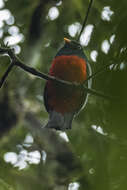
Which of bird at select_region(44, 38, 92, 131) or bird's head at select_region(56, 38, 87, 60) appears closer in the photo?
bird at select_region(44, 38, 92, 131)

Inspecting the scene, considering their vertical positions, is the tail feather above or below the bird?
below

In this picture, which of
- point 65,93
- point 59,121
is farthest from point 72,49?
point 59,121

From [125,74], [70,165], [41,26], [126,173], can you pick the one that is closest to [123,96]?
[125,74]

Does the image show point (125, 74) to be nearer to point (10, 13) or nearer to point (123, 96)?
point (123, 96)

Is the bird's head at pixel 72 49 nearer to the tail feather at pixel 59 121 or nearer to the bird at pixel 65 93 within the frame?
the bird at pixel 65 93

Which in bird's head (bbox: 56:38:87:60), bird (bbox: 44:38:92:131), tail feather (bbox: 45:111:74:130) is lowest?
tail feather (bbox: 45:111:74:130)

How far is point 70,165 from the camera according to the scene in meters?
4.05

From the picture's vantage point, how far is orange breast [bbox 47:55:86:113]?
3697mm

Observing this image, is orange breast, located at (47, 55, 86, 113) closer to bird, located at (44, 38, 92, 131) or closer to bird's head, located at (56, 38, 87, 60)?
bird, located at (44, 38, 92, 131)

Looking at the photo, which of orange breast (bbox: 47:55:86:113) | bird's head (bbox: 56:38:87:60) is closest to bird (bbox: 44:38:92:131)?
orange breast (bbox: 47:55:86:113)

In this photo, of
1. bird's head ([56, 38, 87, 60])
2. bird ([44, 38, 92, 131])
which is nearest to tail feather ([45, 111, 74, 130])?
bird ([44, 38, 92, 131])

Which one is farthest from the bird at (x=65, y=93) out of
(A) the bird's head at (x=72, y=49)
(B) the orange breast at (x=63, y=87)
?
(A) the bird's head at (x=72, y=49)

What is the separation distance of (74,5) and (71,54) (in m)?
1.37

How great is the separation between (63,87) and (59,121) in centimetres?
35
